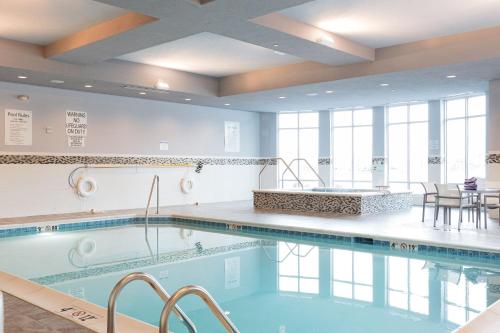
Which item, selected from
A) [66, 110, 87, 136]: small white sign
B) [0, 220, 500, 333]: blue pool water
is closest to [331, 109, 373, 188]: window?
[0, 220, 500, 333]: blue pool water

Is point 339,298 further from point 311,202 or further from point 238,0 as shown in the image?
point 311,202

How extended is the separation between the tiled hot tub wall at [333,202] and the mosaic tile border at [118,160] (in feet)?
7.35

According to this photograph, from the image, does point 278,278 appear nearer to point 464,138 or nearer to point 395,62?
point 395,62

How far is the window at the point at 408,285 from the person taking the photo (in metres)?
3.76

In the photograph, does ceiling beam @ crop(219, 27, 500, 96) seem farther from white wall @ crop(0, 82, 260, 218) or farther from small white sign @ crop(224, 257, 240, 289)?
small white sign @ crop(224, 257, 240, 289)

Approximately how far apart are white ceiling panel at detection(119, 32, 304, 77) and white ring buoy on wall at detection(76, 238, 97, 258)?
3.20 meters

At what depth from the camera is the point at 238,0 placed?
4668mm

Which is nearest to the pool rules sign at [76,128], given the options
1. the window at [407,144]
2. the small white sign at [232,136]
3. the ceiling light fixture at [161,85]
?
the ceiling light fixture at [161,85]

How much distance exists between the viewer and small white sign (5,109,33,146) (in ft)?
27.6

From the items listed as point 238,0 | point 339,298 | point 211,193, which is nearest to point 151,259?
point 339,298

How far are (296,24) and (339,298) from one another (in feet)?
12.0

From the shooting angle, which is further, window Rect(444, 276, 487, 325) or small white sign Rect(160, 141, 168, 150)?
small white sign Rect(160, 141, 168, 150)

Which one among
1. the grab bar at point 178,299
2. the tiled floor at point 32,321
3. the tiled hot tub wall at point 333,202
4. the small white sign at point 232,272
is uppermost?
the grab bar at point 178,299

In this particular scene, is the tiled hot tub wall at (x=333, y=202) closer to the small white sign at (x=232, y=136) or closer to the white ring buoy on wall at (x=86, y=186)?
the small white sign at (x=232, y=136)
